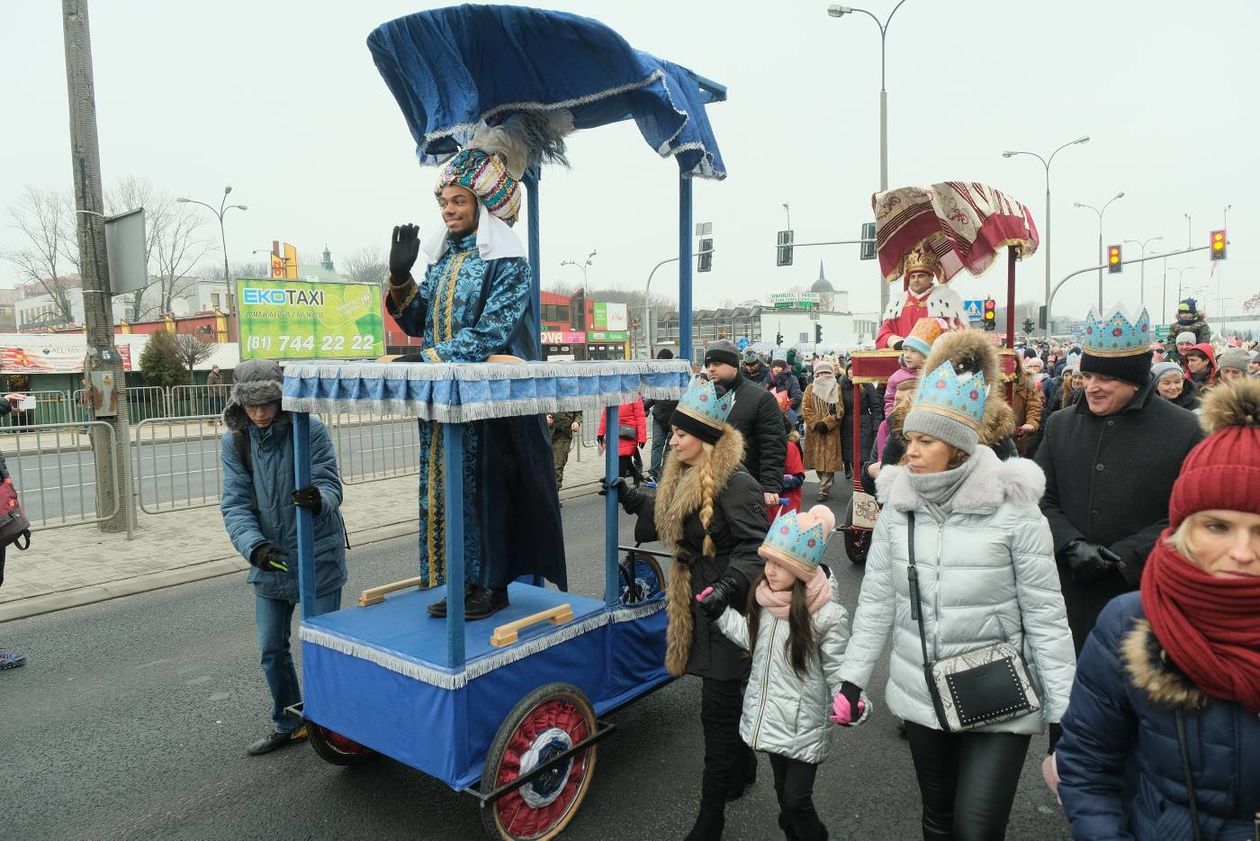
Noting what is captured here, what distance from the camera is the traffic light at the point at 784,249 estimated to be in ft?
75.3

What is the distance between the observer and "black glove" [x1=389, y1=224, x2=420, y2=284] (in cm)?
352

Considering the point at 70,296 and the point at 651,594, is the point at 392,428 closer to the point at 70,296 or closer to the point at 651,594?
the point at 651,594

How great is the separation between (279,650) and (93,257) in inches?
246

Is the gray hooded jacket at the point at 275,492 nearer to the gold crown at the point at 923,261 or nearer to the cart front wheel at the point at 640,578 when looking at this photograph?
the cart front wheel at the point at 640,578

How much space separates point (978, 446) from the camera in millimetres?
2588

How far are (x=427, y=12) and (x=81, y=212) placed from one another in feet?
22.2

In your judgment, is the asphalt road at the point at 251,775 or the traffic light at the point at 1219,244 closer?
the asphalt road at the point at 251,775

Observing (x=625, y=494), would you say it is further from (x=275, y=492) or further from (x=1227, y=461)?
(x=1227, y=461)

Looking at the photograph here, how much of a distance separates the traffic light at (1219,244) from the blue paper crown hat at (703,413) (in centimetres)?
2440

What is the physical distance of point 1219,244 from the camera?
71.1 ft

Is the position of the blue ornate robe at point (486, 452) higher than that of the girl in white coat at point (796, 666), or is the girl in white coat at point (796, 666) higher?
the blue ornate robe at point (486, 452)

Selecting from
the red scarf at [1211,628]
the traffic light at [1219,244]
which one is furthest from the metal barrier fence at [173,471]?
the traffic light at [1219,244]

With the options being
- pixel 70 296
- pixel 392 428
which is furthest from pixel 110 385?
pixel 70 296

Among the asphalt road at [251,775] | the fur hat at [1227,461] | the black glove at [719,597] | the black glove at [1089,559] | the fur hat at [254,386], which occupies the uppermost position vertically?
the fur hat at [254,386]
